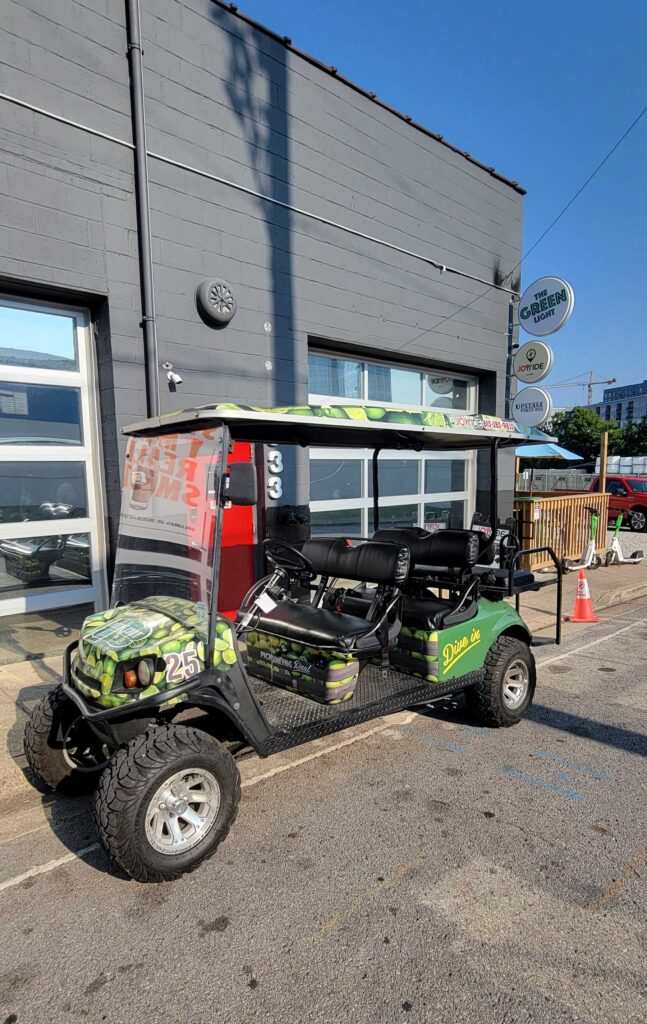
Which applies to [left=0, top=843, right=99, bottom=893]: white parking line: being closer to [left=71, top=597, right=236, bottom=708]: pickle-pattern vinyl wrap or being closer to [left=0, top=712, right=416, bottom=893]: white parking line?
[left=0, top=712, right=416, bottom=893]: white parking line

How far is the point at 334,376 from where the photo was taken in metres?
8.63

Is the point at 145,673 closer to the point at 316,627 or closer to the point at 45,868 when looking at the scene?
the point at 45,868

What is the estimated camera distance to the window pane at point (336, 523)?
341 inches

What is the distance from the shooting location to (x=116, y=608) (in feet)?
11.4

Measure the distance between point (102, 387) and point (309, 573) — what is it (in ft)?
10.6

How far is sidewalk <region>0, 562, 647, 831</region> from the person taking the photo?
137 inches

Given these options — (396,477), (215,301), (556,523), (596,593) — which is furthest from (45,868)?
(556,523)

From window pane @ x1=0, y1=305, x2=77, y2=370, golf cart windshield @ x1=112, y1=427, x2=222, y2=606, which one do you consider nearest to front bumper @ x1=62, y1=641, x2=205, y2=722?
golf cart windshield @ x1=112, y1=427, x2=222, y2=606

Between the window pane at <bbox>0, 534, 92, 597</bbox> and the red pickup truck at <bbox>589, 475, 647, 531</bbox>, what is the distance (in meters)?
17.2

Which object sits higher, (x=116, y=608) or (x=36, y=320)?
(x=36, y=320)

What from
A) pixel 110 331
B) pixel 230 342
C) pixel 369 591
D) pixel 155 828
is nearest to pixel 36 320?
pixel 110 331

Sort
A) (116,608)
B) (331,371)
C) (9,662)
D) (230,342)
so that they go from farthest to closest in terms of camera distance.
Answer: (331,371) → (230,342) → (9,662) → (116,608)

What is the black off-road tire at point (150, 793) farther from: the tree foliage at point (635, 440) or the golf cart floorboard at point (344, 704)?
the tree foliage at point (635, 440)

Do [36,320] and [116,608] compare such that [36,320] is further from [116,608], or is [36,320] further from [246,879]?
[246,879]
